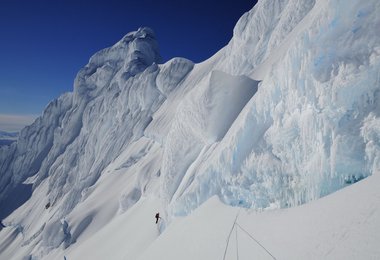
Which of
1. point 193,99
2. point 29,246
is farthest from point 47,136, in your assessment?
point 193,99

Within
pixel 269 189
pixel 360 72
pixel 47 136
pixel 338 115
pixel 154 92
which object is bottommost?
pixel 269 189

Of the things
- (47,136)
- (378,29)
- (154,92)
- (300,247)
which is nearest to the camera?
(300,247)

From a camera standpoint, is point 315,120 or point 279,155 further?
point 279,155

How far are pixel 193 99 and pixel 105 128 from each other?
47.4 metres

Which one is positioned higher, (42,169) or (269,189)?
(42,169)

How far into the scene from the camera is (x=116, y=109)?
5872cm

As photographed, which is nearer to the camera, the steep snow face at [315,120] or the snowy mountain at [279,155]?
the snowy mountain at [279,155]

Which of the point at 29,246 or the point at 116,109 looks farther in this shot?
the point at 116,109

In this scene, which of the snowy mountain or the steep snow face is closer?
the snowy mountain

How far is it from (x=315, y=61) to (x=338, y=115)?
1.67 metres

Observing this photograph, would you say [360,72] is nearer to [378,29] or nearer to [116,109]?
[378,29]

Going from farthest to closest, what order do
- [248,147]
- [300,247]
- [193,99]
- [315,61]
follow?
[193,99] < [248,147] < [315,61] < [300,247]

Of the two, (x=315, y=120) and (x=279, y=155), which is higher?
(x=315, y=120)

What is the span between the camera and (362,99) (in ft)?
21.9
